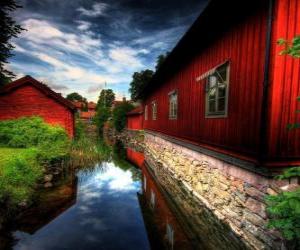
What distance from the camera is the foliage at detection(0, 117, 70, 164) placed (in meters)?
11.9

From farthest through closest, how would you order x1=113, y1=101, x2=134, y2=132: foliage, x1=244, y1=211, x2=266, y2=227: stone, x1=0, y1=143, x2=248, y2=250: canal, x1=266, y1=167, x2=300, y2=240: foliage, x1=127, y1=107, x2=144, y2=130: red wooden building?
x1=113, y1=101, x2=134, y2=132: foliage, x1=127, y1=107, x2=144, y2=130: red wooden building, x1=0, y1=143, x2=248, y2=250: canal, x1=244, y1=211, x2=266, y2=227: stone, x1=266, y1=167, x2=300, y2=240: foliage

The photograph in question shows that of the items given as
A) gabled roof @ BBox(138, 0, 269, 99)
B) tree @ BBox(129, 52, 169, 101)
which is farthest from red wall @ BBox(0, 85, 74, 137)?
tree @ BBox(129, 52, 169, 101)

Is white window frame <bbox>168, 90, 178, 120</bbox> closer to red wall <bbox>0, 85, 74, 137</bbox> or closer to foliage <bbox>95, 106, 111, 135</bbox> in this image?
red wall <bbox>0, 85, 74, 137</bbox>

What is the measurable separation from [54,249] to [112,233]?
1451mm

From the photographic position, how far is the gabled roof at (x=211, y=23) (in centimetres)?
485

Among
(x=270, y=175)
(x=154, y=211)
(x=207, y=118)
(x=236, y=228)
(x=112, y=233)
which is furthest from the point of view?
(x=154, y=211)

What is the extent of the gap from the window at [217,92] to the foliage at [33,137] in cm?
866

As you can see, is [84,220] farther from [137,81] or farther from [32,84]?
[137,81]

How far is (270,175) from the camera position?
3.79 metres

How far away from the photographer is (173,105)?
10.9m

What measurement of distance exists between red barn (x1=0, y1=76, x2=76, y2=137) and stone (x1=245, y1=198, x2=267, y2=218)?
1528 centimetres

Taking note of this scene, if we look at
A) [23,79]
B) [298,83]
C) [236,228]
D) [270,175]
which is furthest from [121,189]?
[23,79]

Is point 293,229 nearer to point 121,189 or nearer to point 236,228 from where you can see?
point 236,228

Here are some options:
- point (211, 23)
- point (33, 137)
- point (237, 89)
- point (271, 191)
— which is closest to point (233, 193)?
point (271, 191)
